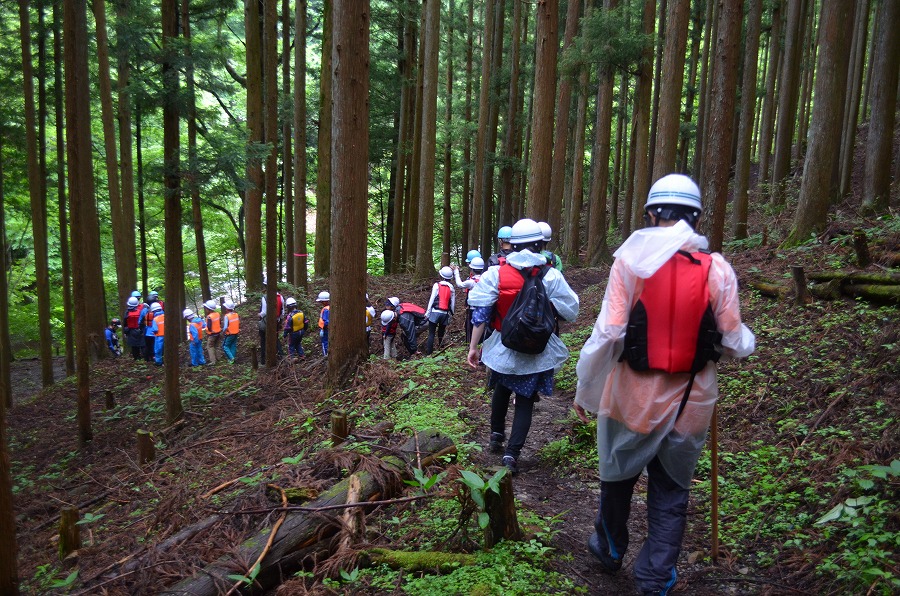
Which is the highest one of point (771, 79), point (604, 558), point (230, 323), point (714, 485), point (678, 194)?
point (771, 79)

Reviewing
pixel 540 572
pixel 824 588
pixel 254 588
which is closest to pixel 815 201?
pixel 824 588

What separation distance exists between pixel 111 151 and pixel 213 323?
6.28 m

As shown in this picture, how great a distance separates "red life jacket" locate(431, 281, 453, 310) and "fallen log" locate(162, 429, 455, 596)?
330 inches

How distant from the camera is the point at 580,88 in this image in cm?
1661

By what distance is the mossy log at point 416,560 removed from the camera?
3607mm

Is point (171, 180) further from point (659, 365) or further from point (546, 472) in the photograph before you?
point (659, 365)

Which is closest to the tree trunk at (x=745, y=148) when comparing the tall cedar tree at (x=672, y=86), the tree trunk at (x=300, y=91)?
the tall cedar tree at (x=672, y=86)

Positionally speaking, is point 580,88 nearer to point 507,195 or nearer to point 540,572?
point 507,195


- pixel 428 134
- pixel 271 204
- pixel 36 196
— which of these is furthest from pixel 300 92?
pixel 36 196

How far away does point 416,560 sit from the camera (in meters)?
3.71

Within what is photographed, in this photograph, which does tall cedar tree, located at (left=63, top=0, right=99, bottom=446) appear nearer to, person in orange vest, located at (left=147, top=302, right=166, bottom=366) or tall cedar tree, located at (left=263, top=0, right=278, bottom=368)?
tall cedar tree, located at (left=263, top=0, right=278, bottom=368)

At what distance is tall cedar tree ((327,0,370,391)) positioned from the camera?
821 centimetres

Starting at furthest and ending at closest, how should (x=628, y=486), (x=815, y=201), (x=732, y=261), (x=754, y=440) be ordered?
(x=732, y=261), (x=815, y=201), (x=754, y=440), (x=628, y=486)

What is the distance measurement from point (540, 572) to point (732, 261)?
377 inches
